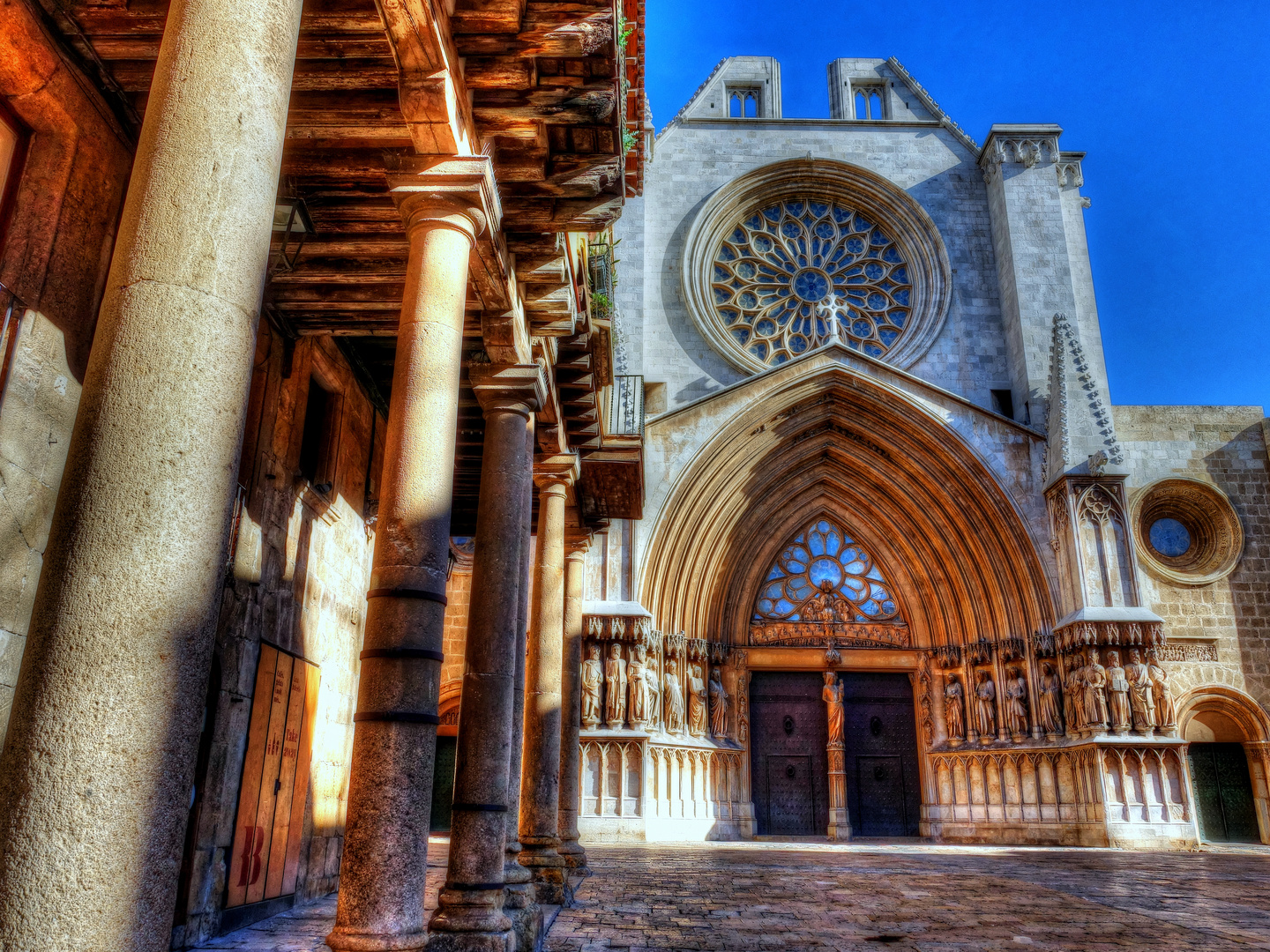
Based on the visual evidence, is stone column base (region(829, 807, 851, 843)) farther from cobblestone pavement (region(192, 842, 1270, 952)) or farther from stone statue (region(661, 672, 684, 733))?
cobblestone pavement (region(192, 842, 1270, 952))

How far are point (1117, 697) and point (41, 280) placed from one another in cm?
1685

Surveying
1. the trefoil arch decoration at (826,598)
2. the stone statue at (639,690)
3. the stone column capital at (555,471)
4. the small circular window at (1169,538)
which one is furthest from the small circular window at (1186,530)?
the stone column capital at (555,471)

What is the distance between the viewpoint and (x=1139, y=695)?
1597 cm

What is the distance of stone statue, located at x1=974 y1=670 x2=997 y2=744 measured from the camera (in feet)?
57.9

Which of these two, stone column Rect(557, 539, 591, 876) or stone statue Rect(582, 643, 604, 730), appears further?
stone statue Rect(582, 643, 604, 730)

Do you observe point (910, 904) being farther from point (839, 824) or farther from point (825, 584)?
point (825, 584)

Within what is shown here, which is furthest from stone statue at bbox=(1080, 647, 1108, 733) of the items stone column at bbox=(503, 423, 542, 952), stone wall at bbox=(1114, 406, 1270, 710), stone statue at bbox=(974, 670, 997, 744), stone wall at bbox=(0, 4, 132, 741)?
stone wall at bbox=(0, 4, 132, 741)

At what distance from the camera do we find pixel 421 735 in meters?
4.36

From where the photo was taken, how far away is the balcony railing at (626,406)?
13312mm

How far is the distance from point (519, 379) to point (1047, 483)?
14.0 metres

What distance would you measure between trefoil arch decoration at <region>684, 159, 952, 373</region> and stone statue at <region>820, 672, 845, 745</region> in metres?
7.85

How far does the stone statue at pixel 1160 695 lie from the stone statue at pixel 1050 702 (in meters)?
1.52

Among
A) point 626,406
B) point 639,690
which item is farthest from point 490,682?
point 639,690

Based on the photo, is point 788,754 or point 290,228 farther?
point 788,754
